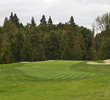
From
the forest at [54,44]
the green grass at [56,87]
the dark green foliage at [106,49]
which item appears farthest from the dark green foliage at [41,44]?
the green grass at [56,87]

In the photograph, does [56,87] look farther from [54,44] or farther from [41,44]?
[54,44]

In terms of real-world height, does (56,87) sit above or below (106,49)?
below

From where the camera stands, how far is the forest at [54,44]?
48.3 meters

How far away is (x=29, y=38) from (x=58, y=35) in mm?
13766

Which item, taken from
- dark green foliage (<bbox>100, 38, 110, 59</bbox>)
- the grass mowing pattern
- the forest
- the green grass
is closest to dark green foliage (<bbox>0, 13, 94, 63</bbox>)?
the forest

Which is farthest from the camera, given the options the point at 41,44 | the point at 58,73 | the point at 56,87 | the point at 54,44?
the point at 54,44

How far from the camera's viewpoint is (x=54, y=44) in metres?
57.8

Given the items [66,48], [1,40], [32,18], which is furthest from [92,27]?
[32,18]

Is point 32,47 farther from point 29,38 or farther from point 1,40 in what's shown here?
point 1,40

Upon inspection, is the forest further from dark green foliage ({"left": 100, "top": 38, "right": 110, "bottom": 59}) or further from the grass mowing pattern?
the grass mowing pattern

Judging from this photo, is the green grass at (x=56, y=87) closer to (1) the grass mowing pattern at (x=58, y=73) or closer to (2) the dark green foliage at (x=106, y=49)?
(1) the grass mowing pattern at (x=58, y=73)

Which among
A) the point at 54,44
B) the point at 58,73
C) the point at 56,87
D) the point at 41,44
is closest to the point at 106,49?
the point at 54,44

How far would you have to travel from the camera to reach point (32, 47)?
53.4 metres

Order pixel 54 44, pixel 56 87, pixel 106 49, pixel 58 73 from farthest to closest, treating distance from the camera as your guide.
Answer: pixel 54 44 < pixel 106 49 < pixel 58 73 < pixel 56 87
